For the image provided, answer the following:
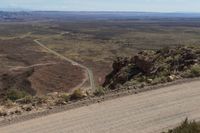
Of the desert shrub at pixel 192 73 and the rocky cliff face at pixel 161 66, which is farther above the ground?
the desert shrub at pixel 192 73

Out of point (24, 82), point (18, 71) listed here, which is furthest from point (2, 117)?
point (18, 71)

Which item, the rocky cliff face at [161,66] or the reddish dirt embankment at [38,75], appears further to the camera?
the reddish dirt embankment at [38,75]

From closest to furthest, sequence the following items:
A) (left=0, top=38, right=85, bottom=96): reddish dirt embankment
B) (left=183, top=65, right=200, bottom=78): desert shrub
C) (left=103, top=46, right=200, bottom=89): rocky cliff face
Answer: (left=183, top=65, right=200, bottom=78): desert shrub < (left=103, top=46, right=200, bottom=89): rocky cliff face < (left=0, top=38, right=85, bottom=96): reddish dirt embankment

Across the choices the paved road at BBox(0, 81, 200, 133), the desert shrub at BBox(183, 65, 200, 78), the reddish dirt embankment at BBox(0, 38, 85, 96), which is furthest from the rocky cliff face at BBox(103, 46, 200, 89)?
the reddish dirt embankment at BBox(0, 38, 85, 96)

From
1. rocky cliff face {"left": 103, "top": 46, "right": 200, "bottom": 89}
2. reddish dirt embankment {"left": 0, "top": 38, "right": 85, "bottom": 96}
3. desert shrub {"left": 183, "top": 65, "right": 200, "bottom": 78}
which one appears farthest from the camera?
reddish dirt embankment {"left": 0, "top": 38, "right": 85, "bottom": 96}

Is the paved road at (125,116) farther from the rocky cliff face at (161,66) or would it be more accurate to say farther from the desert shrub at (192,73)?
the rocky cliff face at (161,66)

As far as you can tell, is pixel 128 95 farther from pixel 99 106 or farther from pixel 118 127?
pixel 118 127

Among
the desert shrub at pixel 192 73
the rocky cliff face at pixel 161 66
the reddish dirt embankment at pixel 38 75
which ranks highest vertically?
the desert shrub at pixel 192 73

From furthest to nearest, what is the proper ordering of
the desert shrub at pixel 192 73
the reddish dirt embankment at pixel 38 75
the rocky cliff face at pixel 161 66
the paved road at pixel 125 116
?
1. the reddish dirt embankment at pixel 38 75
2. the rocky cliff face at pixel 161 66
3. the desert shrub at pixel 192 73
4. the paved road at pixel 125 116

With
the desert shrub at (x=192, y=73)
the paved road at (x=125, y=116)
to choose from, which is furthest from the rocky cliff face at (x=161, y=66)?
the paved road at (x=125, y=116)

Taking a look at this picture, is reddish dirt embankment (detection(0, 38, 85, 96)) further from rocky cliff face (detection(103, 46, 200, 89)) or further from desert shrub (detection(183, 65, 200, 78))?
desert shrub (detection(183, 65, 200, 78))
